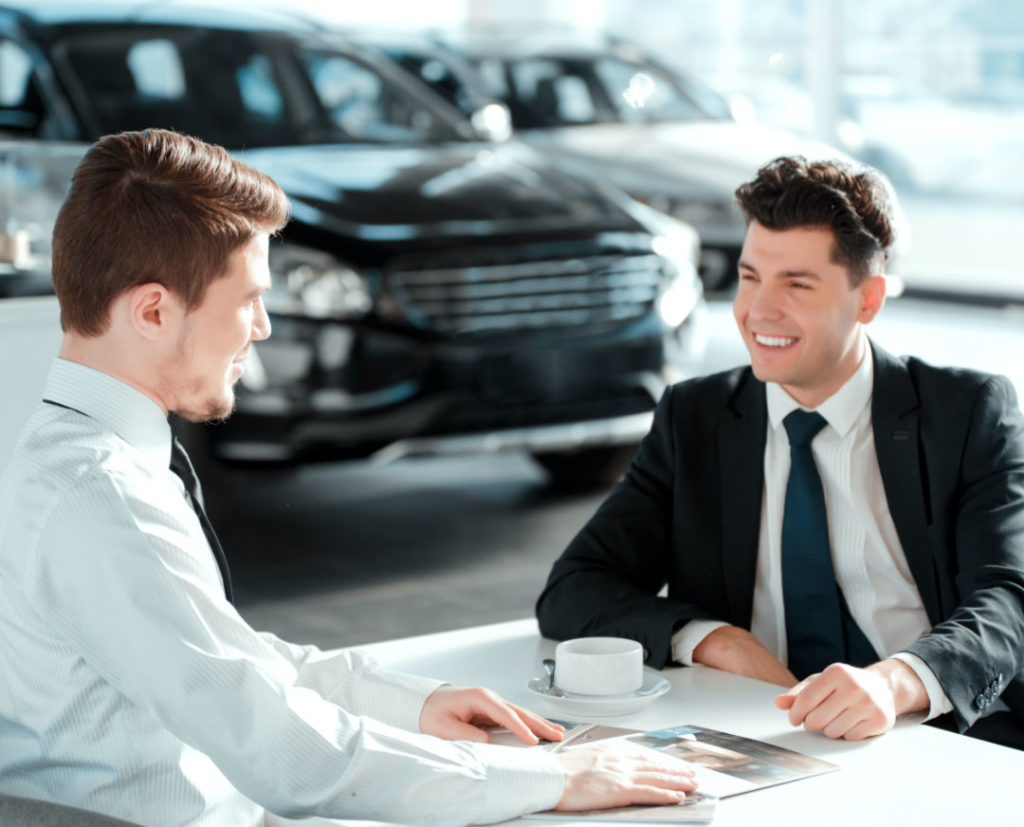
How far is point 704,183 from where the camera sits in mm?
7168

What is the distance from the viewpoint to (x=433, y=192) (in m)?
5.01

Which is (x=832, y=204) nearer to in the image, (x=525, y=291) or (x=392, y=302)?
(x=392, y=302)

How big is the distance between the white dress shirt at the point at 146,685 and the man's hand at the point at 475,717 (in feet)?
0.59

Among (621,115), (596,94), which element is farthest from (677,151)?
(596,94)

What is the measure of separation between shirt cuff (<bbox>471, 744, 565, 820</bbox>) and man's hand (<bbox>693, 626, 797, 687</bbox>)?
0.58 m

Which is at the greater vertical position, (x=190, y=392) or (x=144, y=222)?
(x=144, y=222)

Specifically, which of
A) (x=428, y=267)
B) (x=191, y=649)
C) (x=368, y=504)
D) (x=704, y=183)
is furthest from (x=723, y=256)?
(x=191, y=649)

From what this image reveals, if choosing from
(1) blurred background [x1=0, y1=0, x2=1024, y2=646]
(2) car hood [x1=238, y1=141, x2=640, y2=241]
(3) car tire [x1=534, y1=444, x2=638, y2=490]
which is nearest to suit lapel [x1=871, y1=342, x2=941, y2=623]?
(1) blurred background [x1=0, y1=0, x2=1024, y2=646]

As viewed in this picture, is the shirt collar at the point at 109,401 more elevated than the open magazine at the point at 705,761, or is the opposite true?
the shirt collar at the point at 109,401

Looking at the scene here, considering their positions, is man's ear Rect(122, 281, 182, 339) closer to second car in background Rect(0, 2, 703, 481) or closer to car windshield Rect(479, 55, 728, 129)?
second car in background Rect(0, 2, 703, 481)

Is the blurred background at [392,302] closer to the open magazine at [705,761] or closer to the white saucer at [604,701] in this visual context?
the white saucer at [604,701]

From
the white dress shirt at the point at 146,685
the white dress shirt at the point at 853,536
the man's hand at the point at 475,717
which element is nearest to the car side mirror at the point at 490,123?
the white dress shirt at the point at 853,536

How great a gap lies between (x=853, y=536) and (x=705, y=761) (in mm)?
785

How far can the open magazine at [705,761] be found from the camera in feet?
4.69
